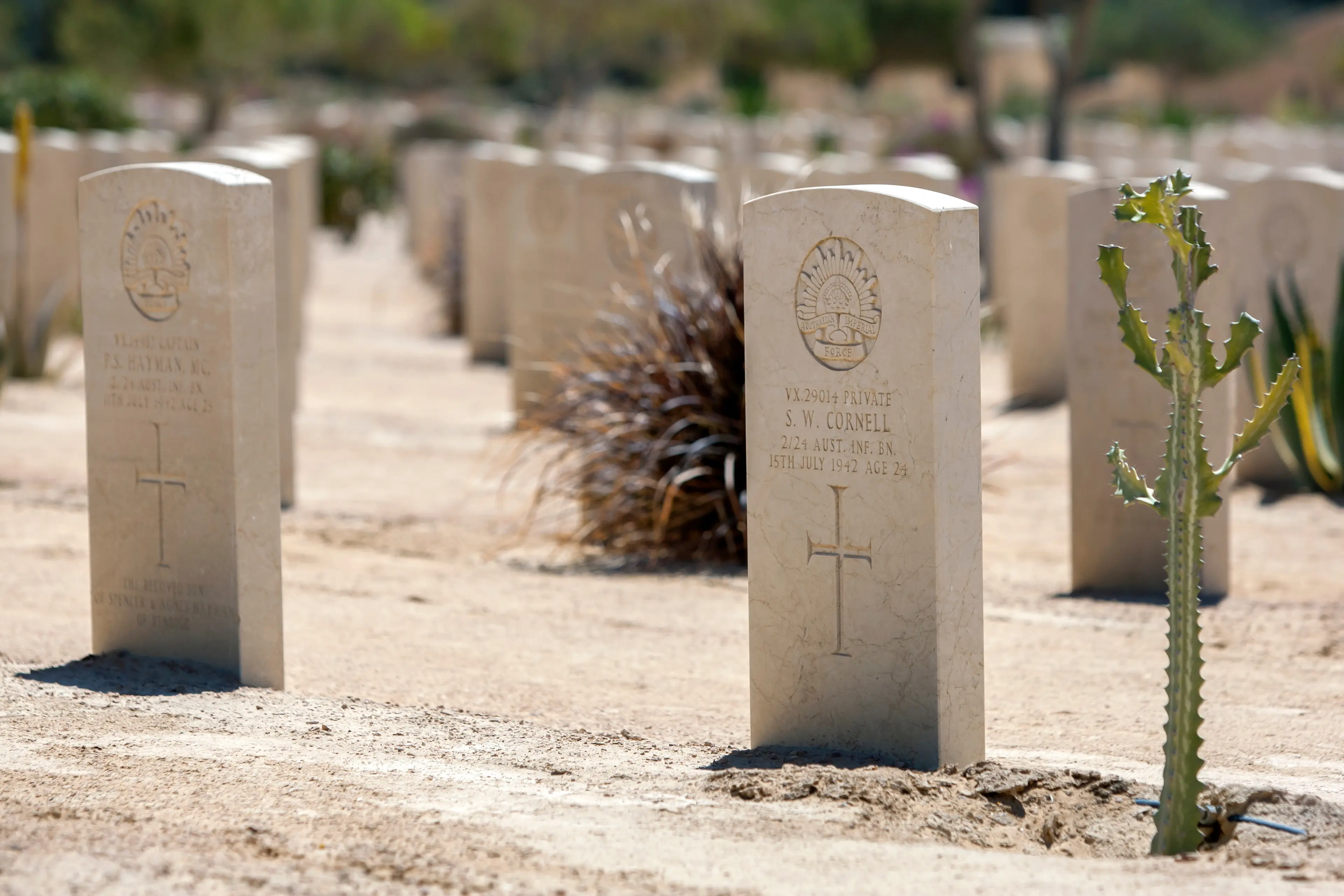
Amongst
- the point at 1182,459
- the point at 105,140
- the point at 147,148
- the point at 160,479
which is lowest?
the point at 160,479

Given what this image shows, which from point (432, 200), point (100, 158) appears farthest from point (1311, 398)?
point (432, 200)

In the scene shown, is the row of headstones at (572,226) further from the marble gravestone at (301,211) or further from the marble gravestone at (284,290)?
the marble gravestone at (301,211)

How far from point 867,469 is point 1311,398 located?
16.0ft

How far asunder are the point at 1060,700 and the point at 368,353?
9.69 meters

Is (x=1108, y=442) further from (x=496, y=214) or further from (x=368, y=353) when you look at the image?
(x=368, y=353)

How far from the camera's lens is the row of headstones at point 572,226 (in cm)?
858

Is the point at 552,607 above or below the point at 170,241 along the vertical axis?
below

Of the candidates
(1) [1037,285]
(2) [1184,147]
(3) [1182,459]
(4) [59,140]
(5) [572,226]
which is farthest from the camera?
(2) [1184,147]

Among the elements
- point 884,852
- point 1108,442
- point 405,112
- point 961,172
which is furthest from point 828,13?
point 884,852

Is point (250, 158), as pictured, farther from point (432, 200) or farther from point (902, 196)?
point (432, 200)

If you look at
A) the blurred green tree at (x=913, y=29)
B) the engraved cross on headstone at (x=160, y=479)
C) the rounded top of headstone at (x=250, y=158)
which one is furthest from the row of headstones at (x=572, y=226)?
the blurred green tree at (x=913, y=29)

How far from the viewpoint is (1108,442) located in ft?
22.2

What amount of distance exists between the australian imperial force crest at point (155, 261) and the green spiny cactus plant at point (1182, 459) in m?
2.70

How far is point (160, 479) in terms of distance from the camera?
5.26m
